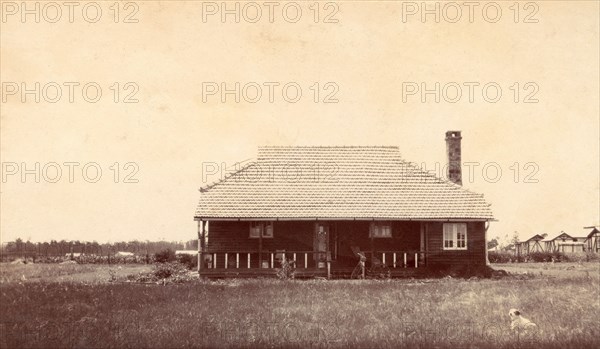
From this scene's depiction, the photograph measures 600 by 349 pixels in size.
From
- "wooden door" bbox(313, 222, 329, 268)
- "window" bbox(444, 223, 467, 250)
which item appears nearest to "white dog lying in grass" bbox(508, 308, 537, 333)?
"wooden door" bbox(313, 222, 329, 268)

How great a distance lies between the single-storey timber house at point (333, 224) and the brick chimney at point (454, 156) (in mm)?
2242

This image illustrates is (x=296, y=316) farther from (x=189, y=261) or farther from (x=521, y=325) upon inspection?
(x=189, y=261)

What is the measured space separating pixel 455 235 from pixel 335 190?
Answer: 5966 millimetres

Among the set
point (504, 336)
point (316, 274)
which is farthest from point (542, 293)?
point (316, 274)

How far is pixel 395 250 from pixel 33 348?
2205cm

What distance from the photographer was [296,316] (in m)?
14.5

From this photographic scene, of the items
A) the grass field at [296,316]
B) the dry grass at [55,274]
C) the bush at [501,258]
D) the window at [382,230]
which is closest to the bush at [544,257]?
the bush at [501,258]

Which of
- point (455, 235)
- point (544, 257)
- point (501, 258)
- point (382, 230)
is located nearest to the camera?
point (455, 235)

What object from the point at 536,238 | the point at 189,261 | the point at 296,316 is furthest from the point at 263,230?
the point at 536,238

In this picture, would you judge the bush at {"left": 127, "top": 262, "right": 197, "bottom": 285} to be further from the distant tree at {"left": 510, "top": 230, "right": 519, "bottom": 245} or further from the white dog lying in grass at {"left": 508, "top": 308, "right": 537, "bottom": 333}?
the distant tree at {"left": 510, "top": 230, "right": 519, "bottom": 245}

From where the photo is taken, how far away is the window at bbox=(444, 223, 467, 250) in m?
30.3

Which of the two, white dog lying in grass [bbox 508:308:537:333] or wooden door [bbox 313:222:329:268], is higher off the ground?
wooden door [bbox 313:222:329:268]

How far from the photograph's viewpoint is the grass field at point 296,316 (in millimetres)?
11008

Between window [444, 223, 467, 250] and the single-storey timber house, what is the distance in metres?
0.05
